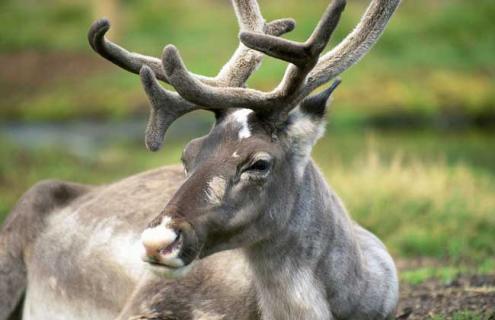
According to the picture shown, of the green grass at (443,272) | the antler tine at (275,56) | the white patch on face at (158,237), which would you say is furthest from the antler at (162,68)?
the green grass at (443,272)

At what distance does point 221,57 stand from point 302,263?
26.1 meters

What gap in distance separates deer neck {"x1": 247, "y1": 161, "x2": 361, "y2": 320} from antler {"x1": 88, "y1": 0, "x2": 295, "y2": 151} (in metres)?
0.85

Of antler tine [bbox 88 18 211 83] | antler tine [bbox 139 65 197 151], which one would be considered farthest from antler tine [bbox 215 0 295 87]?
antler tine [bbox 139 65 197 151]

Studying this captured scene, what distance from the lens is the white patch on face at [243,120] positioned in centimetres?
596

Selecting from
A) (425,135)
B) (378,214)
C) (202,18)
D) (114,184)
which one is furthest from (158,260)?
(202,18)

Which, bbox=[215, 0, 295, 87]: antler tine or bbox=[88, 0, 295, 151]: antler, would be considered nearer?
bbox=[88, 0, 295, 151]: antler

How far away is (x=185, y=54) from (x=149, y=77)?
2688 cm

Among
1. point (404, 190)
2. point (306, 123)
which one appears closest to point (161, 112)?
point (306, 123)

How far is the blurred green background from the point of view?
12.6 m

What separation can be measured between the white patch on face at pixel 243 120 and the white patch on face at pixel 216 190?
0.38 m

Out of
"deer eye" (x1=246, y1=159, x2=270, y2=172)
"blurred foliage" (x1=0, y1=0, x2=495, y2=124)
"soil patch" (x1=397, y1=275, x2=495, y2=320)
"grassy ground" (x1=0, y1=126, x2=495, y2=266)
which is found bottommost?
"blurred foliage" (x1=0, y1=0, x2=495, y2=124)

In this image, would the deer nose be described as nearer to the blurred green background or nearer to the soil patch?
the soil patch

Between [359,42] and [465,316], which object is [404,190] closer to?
[465,316]

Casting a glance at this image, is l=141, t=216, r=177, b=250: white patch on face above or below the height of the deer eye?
below
